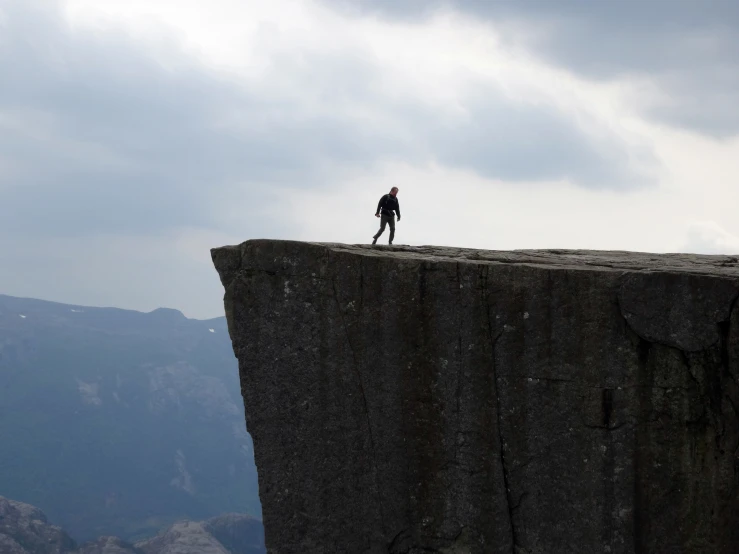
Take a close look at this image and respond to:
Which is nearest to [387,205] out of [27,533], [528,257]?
[528,257]

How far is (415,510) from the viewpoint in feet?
41.3

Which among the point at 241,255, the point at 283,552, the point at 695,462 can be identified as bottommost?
the point at 283,552

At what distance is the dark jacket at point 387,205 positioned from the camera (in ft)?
60.6

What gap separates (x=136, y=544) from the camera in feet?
508

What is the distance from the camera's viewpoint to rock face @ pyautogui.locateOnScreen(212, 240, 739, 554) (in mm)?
11680

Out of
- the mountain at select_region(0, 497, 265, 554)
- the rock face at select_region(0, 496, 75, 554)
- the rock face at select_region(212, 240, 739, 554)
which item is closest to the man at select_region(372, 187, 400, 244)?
the rock face at select_region(212, 240, 739, 554)

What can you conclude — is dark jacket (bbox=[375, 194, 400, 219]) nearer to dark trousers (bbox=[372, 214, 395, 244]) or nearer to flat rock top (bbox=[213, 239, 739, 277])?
dark trousers (bbox=[372, 214, 395, 244])

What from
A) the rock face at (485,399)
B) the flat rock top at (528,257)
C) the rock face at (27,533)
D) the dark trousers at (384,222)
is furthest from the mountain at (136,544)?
the flat rock top at (528,257)

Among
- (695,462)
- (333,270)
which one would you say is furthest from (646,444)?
(333,270)

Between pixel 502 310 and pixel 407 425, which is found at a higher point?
pixel 502 310

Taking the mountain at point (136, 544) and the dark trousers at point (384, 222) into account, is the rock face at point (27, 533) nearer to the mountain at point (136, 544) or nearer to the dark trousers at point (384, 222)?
the mountain at point (136, 544)

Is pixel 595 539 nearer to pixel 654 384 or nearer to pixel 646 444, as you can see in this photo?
pixel 646 444

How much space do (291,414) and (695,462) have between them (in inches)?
247

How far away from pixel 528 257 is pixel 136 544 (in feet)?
519
